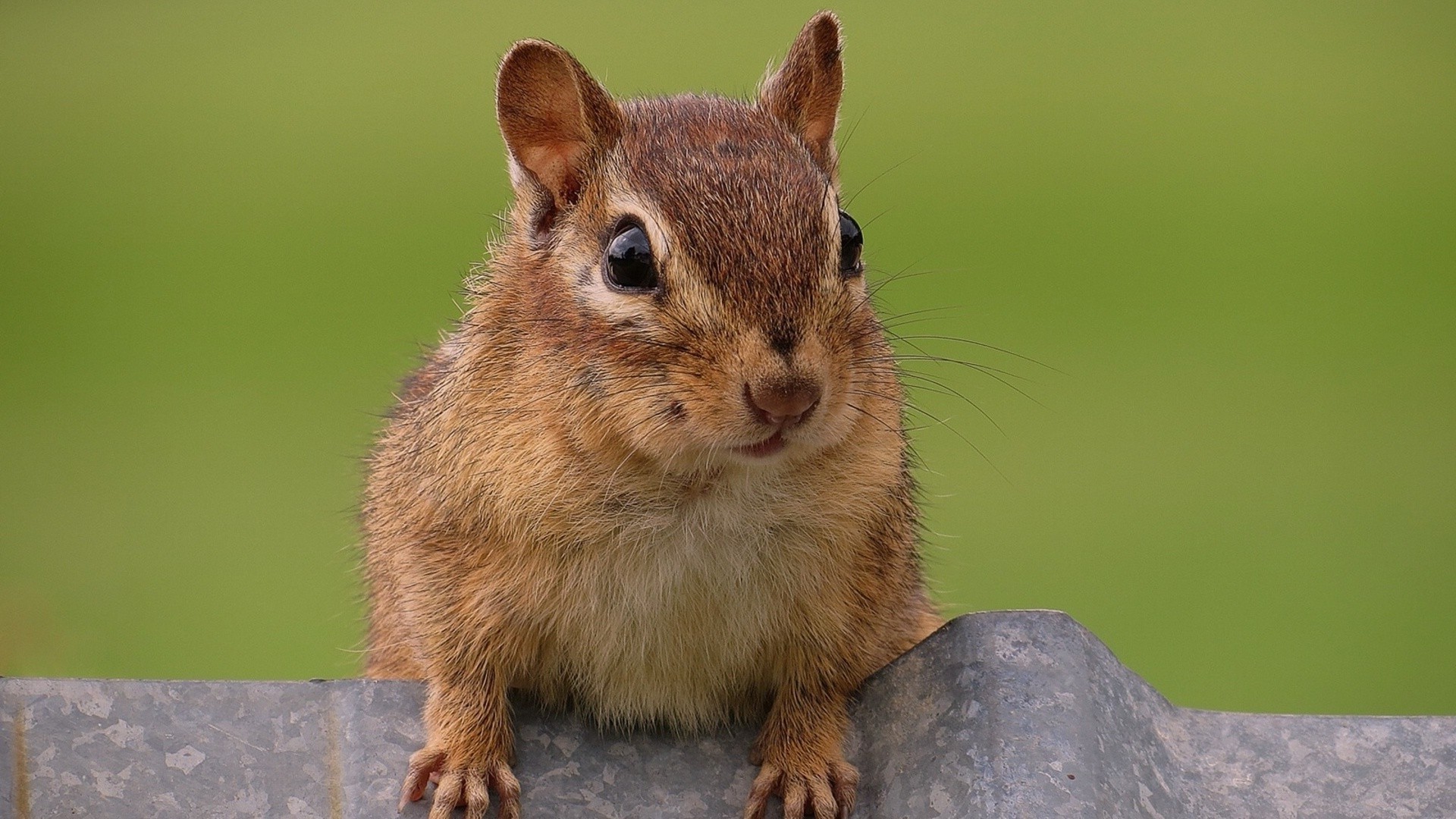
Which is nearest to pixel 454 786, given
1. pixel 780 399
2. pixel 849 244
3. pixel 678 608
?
pixel 678 608

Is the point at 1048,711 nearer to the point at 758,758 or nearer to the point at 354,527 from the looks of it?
the point at 758,758

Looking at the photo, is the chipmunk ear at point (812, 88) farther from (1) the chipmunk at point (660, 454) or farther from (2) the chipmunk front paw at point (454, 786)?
(2) the chipmunk front paw at point (454, 786)

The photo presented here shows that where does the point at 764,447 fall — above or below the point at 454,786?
above

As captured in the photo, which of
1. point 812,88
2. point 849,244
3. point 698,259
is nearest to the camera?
point 698,259

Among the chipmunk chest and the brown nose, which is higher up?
the brown nose

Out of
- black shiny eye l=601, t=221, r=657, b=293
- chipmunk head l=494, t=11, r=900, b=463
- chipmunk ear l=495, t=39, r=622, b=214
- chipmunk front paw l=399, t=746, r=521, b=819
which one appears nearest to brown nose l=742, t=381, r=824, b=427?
chipmunk head l=494, t=11, r=900, b=463

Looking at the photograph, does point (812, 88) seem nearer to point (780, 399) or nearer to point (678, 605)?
point (780, 399)

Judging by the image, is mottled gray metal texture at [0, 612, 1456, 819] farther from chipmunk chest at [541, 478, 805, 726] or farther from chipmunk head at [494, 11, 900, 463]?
chipmunk head at [494, 11, 900, 463]

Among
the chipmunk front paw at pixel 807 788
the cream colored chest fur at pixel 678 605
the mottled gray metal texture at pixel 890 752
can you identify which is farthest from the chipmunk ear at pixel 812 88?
the chipmunk front paw at pixel 807 788
